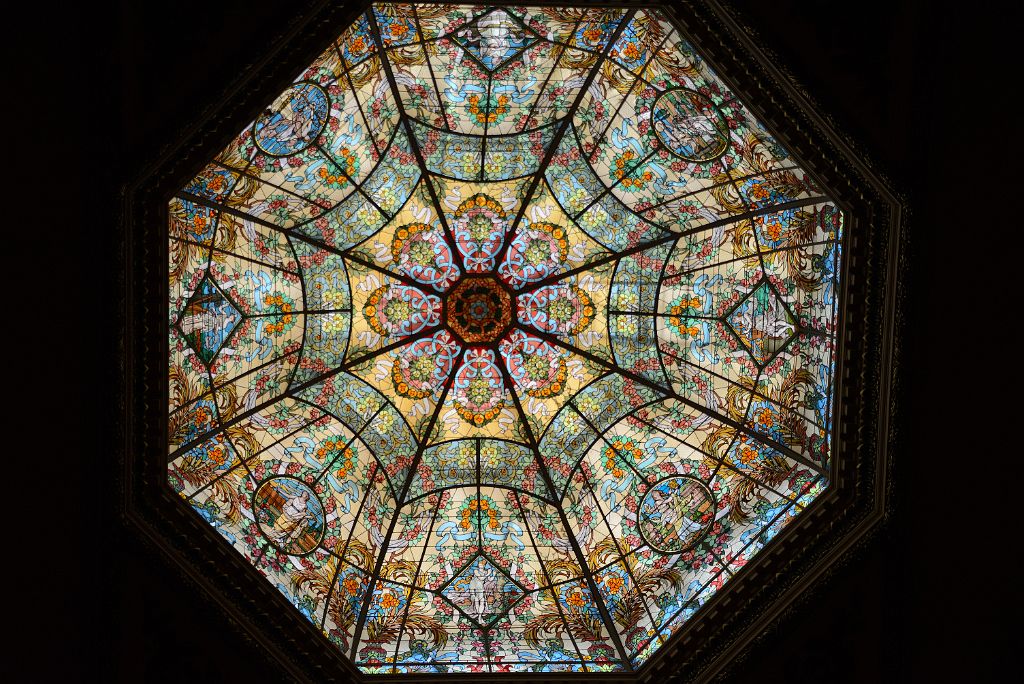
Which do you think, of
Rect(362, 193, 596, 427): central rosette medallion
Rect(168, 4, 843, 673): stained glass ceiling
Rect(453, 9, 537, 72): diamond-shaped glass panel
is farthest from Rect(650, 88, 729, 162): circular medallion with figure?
Rect(362, 193, 596, 427): central rosette medallion

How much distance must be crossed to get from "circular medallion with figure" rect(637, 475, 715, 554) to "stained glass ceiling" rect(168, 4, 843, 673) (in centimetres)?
4

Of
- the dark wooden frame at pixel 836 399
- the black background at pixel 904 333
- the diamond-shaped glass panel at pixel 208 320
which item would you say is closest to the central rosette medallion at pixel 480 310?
the diamond-shaped glass panel at pixel 208 320

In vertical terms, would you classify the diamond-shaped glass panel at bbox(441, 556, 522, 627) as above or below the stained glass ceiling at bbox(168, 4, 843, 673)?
below

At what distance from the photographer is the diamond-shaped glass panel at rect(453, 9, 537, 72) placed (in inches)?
352

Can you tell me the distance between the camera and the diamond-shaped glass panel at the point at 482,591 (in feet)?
34.4

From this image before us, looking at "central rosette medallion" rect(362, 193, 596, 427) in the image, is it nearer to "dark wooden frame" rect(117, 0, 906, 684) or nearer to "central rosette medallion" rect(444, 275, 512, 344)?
"central rosette medallion" rect(444, 275, 512, 344)

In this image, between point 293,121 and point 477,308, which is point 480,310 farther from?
point 293,121

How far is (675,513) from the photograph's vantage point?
412 inches

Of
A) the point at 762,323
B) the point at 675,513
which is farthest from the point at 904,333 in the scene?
the point at 675,513

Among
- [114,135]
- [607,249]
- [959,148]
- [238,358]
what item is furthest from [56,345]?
[959,148]

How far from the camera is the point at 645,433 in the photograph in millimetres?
10836

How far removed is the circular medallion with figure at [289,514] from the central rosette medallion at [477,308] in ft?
9.52

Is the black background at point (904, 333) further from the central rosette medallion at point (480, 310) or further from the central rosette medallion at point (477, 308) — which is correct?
the central rosette medallion at point (477, 308)

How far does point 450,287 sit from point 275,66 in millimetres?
4321
